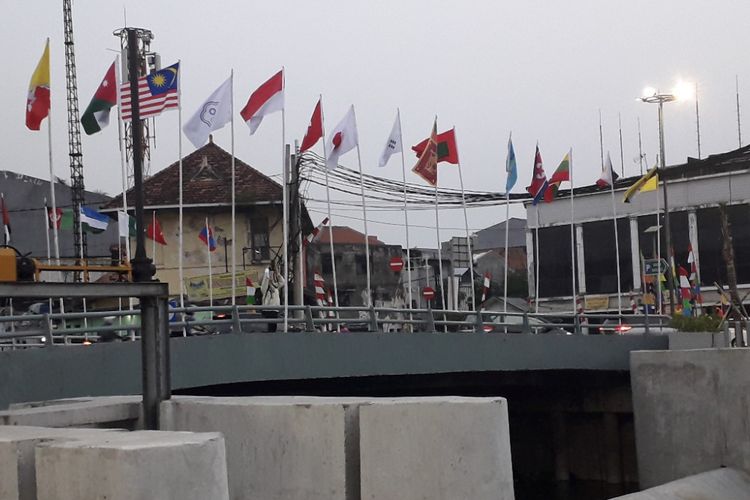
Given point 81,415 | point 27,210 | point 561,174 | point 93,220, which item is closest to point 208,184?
point 27,210

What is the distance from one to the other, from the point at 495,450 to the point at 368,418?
3.89ft

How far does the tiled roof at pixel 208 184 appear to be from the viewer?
54.6m

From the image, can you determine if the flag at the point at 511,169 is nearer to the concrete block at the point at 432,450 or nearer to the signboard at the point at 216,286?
the signboard at the point at 216,286

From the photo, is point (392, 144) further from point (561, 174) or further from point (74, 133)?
point (74, 133)

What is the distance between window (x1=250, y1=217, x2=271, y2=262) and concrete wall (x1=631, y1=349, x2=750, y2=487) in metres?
28.6

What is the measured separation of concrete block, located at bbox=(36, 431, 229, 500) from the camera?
27.5 feet

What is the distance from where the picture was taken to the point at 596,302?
2810 inches

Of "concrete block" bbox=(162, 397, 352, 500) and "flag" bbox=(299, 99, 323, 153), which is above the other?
"flag" bbox=(299, 99, 323, 153)

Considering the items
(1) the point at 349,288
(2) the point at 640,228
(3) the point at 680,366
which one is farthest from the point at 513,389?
(1) the point at 349,288

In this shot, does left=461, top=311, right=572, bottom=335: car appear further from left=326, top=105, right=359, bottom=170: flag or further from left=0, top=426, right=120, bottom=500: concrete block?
left=0, top=426, right=120, bottom=500: concrete block

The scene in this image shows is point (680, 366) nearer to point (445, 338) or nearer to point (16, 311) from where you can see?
point (445, 338)

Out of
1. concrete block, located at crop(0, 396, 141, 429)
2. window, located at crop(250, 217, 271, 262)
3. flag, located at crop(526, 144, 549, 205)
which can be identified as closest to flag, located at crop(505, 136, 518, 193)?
flag, located at crop(526, 144, 549, 205)

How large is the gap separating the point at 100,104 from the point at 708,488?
49.8 ft

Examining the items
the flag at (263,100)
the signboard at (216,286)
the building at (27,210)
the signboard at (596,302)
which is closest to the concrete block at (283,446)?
the flag at (263,100)
